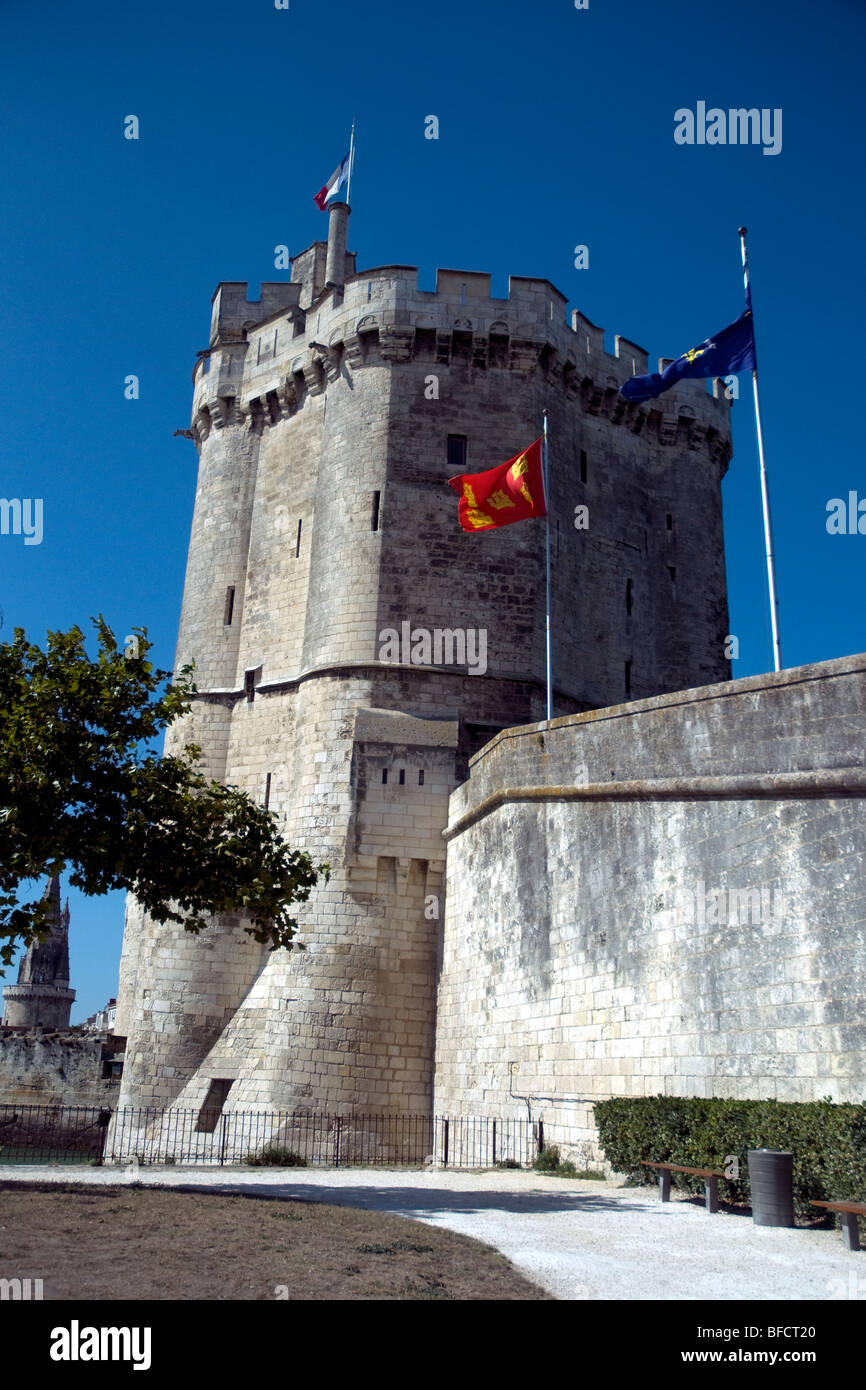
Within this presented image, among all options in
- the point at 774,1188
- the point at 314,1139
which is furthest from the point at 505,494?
the point at 774,1188

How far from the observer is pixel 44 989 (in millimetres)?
62062

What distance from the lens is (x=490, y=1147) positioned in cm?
1582

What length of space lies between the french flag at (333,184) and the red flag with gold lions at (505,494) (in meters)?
10.5

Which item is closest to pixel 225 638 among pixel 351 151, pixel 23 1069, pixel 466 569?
pixel 466 569

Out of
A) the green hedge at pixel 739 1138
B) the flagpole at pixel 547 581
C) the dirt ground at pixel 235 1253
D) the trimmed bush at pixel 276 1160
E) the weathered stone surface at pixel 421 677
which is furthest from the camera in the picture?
the flagpole at pixel 547 581

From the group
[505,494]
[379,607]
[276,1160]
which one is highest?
[505,494]

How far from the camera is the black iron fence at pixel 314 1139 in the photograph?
15.5m

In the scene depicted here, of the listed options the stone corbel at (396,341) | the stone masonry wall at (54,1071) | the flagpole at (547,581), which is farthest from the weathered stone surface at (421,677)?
the stone masonry wall at (54,1071)

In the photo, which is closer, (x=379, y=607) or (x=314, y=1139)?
(x=314, y=1139)

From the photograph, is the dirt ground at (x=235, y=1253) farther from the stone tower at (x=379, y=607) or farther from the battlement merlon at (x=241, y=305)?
the battlement merlon at (x=241, y=305)

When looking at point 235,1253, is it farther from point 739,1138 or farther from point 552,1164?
point 552,1164

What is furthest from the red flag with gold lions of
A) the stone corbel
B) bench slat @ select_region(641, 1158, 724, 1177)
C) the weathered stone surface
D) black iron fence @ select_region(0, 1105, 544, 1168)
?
bench slat @ select_region(641, 1158, 724, 1177)

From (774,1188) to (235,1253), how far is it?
430 cm
